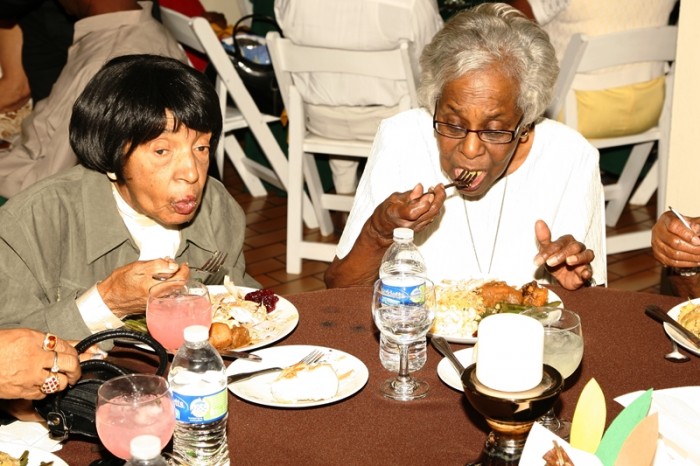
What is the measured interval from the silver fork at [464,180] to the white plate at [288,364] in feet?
2.37

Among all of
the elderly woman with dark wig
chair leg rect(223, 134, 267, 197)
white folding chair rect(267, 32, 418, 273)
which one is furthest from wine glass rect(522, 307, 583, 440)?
chair leg rect(223, 134, 267, 197)

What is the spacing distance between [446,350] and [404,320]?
12cm

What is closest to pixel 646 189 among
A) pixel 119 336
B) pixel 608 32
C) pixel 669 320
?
pixel 608 32

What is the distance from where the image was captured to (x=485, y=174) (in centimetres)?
248

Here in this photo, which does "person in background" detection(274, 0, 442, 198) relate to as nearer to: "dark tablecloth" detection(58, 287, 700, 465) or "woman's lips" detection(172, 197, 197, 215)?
"woman's lips" detection(172, 197, 197, 215)

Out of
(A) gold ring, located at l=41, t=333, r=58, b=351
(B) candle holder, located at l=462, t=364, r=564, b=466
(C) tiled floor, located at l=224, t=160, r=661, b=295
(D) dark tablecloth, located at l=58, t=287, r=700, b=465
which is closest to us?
(B) candle holder, located at l=462, t=364, r=564, b=466

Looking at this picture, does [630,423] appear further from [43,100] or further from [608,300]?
[43,100]

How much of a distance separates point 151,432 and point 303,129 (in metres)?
3.19

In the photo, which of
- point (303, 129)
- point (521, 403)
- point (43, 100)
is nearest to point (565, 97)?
point (303, 129)

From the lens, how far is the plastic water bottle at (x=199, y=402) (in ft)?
5.00

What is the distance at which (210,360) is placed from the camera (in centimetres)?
161

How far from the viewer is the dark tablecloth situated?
5.36ft

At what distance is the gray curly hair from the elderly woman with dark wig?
57 cm

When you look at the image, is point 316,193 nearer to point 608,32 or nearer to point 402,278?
point 608,32
